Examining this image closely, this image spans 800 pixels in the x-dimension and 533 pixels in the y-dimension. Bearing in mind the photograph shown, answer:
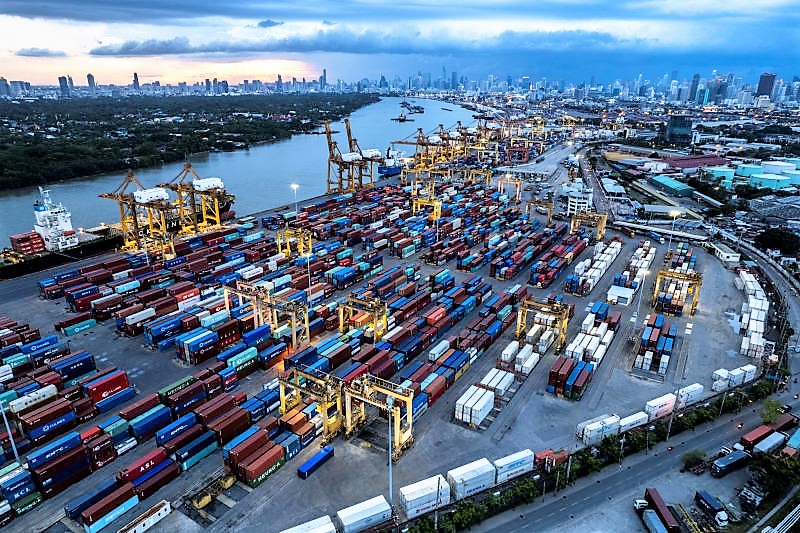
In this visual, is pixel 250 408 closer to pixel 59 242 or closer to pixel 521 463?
pixel 521 463

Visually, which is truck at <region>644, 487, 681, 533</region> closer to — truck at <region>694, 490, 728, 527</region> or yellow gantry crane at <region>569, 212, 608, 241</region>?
truck at <region>694, 490, 728, 527</region>

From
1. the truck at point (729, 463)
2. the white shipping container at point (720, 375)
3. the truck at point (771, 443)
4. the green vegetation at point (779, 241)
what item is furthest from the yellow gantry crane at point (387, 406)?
the green vegetation at point (779, 241)

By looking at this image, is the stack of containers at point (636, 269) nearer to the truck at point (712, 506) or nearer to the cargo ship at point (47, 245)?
the truck at point (712, 506)

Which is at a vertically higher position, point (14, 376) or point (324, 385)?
point (324, 385)

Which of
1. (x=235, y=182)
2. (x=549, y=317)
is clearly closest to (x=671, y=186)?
(x=549, y=317)

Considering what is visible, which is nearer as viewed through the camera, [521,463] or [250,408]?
[521,463]

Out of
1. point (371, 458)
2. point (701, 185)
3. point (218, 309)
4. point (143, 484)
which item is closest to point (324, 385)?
point (371, 458)

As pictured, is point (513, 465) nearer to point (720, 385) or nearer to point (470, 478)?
point (470, 478)
